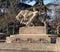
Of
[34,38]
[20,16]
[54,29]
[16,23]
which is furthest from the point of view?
[16,23]

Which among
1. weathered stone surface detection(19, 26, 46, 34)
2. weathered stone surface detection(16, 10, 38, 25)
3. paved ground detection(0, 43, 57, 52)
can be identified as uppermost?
weathered stone surface detection(16, 10, 38, 25)

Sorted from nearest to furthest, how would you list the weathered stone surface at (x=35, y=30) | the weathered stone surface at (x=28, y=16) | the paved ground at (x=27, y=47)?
the paved ground at (x=27, y=47), the weathered stone surface at (x=35, y=30), the weathered stone surface at (x=28, y=16)

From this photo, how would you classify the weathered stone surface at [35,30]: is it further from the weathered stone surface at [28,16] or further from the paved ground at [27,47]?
the paved ground at [27,47]

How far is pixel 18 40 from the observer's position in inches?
847

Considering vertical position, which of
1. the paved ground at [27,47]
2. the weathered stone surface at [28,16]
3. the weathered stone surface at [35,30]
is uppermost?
the weathered stone surface at [28,16]

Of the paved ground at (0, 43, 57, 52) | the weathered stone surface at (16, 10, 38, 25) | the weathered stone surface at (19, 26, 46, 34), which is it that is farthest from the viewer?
the weathered stone surface at (16, 10, 38, 25)

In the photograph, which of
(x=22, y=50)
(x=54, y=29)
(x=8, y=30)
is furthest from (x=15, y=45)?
(x=8, y=30)

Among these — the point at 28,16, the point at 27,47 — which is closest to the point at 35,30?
the point at 28,16

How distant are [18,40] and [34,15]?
2.67 meters

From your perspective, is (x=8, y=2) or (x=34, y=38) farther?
(x=8, y=2)

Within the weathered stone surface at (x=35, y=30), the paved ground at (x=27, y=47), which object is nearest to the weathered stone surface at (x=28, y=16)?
the weathered stone surface at (x=35, y=30)

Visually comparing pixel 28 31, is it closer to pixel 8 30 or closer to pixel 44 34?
pixel 44 34

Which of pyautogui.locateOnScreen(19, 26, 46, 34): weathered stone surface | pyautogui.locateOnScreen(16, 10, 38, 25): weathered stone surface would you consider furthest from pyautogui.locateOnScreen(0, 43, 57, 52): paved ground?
pyautogui.locateOnScreen(16, 10, 38, 25): weathered stone surface

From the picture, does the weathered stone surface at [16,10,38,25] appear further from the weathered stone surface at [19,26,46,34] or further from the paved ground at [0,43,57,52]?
the paved ground at [0,43,57,52]
